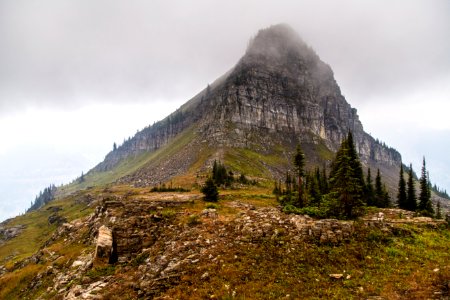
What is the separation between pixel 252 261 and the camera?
77.6 feet

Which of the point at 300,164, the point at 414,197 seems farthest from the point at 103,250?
the point at 414,197

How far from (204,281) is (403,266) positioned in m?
15.1

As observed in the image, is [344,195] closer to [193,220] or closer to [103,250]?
[193,220]

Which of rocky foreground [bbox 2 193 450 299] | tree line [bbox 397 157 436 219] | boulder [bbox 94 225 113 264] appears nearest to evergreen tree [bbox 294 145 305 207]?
rocky foreground [bbox 2 193 450 299]

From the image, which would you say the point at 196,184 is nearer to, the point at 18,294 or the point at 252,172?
the point at 252,172

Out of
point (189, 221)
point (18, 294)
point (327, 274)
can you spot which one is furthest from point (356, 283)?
point (18, 294)

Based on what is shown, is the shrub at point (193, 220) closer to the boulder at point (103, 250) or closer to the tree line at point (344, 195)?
the boulder at point (103, 250)

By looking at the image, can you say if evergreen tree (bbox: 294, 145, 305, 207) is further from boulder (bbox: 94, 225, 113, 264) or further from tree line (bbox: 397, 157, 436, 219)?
tree line (bbox: 397, 157, 436, 219)

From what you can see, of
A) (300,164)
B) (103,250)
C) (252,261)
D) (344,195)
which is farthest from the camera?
(300,164)

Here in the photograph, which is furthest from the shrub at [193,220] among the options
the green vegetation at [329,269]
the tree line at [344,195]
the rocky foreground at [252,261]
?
the tree line at [344,195]

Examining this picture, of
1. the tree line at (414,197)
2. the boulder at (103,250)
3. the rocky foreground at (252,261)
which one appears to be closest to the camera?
the rocky foreground at (252,261)

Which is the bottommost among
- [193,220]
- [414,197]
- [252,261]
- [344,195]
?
[252,261]

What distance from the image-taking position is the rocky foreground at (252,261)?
1995 cm

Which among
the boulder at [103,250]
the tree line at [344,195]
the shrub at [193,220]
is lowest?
the boulder at [103,250]
